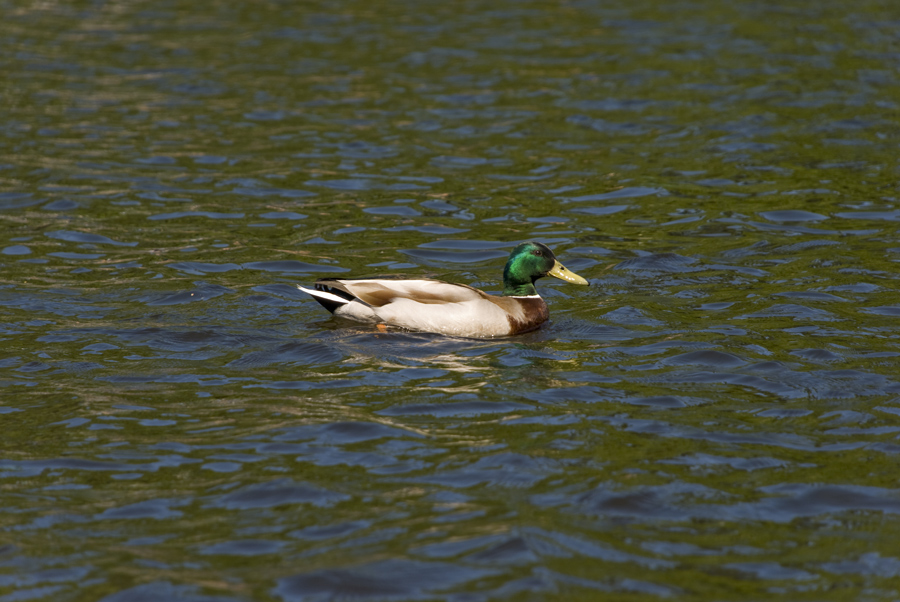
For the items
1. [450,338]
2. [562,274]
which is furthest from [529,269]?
[450,338]

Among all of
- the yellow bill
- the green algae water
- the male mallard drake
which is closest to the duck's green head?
the yellow bill

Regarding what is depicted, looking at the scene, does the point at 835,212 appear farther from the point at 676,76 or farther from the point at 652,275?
the point at 676,76

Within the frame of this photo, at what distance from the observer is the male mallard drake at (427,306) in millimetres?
9750

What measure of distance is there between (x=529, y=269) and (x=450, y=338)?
119cm

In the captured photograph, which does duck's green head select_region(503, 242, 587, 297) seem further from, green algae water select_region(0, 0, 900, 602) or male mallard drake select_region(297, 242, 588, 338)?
green algae water select_region(0, 0, 900, 602)

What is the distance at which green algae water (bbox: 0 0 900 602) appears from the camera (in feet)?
19.6

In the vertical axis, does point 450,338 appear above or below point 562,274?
below

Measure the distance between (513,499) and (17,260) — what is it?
7.51 m

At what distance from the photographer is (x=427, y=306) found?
32.0 feet

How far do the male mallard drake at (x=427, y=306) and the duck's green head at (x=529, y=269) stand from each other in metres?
0.32

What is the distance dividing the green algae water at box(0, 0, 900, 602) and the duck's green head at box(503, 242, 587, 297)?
426 millimetres

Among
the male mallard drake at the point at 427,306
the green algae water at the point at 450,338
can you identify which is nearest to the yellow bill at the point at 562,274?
the green algae water at the point at 450,338

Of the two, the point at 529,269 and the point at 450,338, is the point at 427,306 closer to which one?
the point at 450,338

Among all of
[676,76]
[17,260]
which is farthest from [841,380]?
[676,76]
